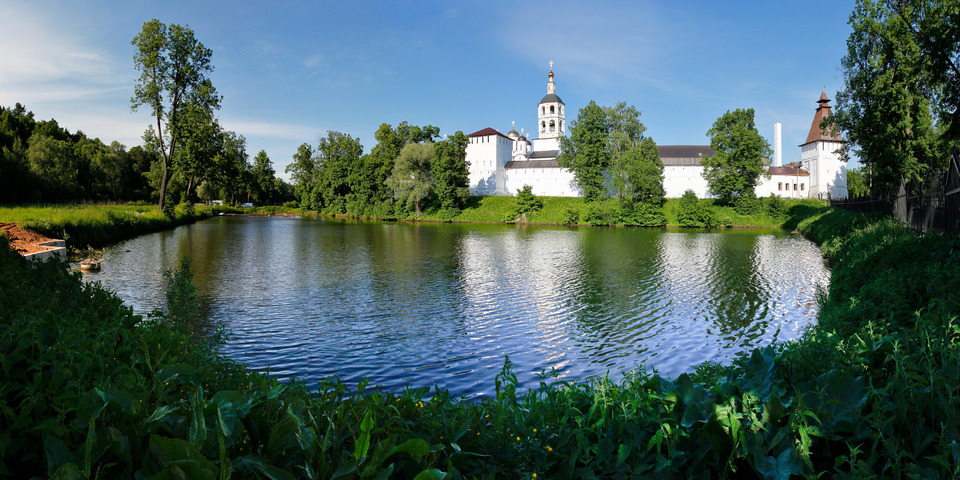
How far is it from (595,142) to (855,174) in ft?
181

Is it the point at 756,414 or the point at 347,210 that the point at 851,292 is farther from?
the point at 347,210

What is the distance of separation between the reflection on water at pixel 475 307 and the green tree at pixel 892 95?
273 inches

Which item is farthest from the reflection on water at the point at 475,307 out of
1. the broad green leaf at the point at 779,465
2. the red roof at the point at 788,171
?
the red roof at the point at 788,171

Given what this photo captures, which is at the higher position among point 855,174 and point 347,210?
point 855,174

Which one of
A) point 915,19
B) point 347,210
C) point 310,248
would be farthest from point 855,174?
point 310,248

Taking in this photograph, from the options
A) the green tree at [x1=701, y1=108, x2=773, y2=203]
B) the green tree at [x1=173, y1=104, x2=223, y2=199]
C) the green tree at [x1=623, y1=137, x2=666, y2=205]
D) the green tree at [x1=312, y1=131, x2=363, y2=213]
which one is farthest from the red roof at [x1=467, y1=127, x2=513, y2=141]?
the green tree at [x1=173, y1=104, x2=223, y2=199]

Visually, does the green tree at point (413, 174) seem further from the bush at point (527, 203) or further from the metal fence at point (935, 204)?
the metal fence at point (935, 204)

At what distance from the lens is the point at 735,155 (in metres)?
57.6

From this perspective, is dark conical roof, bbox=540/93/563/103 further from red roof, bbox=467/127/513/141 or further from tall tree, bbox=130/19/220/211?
tall tree, bbox=130/19/220/211

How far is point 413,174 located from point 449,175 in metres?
4.60

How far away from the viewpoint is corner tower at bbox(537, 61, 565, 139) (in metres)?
91.1

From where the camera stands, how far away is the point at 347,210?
73875 millimetres

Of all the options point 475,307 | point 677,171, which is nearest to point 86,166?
point 475,307

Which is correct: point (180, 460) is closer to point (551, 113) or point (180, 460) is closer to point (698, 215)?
point (698, 215)
